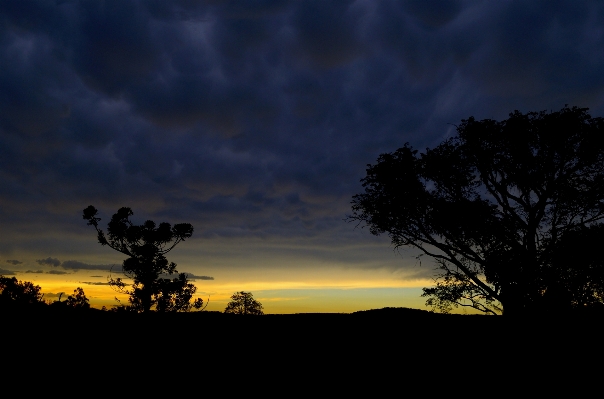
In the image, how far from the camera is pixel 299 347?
10.3 metres

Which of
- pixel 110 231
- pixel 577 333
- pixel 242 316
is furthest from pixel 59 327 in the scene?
pixel 110 231

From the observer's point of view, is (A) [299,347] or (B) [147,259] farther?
(B) [147,259]

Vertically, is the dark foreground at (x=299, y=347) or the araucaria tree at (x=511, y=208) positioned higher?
the araucaria tree at (x=511, y=208)

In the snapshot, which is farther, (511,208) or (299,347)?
(511,208)

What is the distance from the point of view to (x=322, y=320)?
13125 mm

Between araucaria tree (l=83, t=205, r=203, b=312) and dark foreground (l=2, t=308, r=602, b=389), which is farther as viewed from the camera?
araucaria tree (l=83, t=205, r=203, b=312)

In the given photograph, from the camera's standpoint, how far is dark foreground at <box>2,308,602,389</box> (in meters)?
8.77

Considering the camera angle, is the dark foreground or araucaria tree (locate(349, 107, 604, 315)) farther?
araucaria tree (locate(349, 107, 604, 315))

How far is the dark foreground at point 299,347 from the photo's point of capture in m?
8.77

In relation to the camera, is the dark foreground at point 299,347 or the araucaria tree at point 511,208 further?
the araucaria tree at point 511,208

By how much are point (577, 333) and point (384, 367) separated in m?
6.19

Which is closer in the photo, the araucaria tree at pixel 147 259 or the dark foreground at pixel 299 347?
the dark foreground at pixel 299 347

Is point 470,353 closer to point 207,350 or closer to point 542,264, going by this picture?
point 207,350

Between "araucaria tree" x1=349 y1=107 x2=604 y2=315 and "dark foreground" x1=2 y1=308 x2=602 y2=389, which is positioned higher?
"araucaria tree" x1=349 y1=107 x2=604 y2=315
